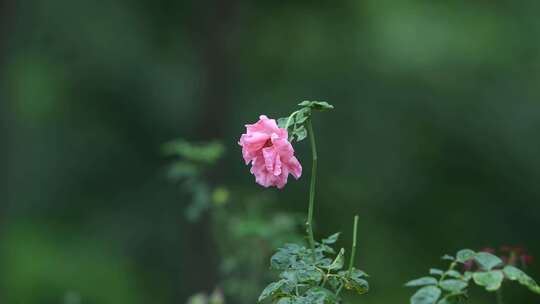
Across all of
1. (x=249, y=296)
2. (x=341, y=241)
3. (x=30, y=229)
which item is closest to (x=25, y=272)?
(x=30, y=229)

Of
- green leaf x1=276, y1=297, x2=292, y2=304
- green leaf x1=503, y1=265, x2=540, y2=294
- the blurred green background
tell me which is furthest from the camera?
the blurred green background

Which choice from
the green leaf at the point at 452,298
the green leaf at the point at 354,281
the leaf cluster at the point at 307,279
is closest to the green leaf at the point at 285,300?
the leaf cluster at the point at 307,279

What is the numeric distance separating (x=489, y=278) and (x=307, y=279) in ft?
0.92

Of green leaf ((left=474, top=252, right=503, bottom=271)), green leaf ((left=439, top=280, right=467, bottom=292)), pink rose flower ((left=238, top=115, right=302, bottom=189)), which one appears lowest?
green leaf ((left=439, top=280, right=467, bottom=292))

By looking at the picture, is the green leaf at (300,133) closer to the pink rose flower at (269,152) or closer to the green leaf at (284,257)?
the pink rose flower at (269,152)

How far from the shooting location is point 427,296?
1358 mm

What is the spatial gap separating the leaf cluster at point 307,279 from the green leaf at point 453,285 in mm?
175

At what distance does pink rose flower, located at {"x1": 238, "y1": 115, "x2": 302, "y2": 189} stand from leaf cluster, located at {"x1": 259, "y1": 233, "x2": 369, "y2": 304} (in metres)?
0.12

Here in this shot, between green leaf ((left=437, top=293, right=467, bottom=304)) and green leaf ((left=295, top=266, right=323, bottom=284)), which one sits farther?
green leaf ((left=295, top=266, right=323, bottom=284))

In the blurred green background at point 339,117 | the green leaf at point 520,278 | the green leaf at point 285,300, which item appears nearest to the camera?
the green leaf at point 520,278

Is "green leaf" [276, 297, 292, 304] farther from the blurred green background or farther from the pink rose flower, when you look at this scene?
the blurred green background

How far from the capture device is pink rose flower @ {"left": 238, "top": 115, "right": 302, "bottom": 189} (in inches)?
59.2

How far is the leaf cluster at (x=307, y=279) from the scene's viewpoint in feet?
4.79

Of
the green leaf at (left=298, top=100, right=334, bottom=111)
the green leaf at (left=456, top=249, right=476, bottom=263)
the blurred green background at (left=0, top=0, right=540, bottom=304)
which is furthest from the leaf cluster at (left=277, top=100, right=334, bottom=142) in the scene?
the blurred green background at (left=0, top=0, right=540, bottom=304)
